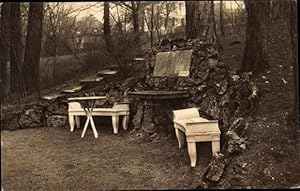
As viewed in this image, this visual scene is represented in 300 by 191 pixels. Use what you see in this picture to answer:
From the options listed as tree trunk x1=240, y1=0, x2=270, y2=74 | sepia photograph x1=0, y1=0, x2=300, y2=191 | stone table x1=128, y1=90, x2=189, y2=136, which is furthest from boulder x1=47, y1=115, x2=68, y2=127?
tree trunk x1=240, y1=0, x2=270, y2=74

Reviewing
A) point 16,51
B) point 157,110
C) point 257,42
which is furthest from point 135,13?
point 257,42

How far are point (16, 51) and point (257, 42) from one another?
76.1 inches

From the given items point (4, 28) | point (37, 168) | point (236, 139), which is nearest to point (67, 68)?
point (4, 28)

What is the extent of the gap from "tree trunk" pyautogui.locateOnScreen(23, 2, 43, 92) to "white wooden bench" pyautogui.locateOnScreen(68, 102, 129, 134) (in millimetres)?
345

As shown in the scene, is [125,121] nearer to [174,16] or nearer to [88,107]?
[88,107]

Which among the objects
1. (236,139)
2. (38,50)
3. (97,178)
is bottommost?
(97,178)

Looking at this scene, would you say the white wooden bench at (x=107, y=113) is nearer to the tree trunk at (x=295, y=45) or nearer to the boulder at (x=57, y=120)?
the boulder at (x=57, y=120)

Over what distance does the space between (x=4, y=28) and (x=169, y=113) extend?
142cm

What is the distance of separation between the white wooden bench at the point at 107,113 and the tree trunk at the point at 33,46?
345mm

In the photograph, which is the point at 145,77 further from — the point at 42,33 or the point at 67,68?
the point at 42,33

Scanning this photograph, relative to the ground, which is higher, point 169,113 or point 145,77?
point 145,77

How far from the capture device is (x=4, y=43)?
348cm

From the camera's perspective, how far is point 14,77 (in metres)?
3.57

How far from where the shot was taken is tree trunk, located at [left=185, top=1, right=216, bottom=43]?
→ 3572 millimetres
